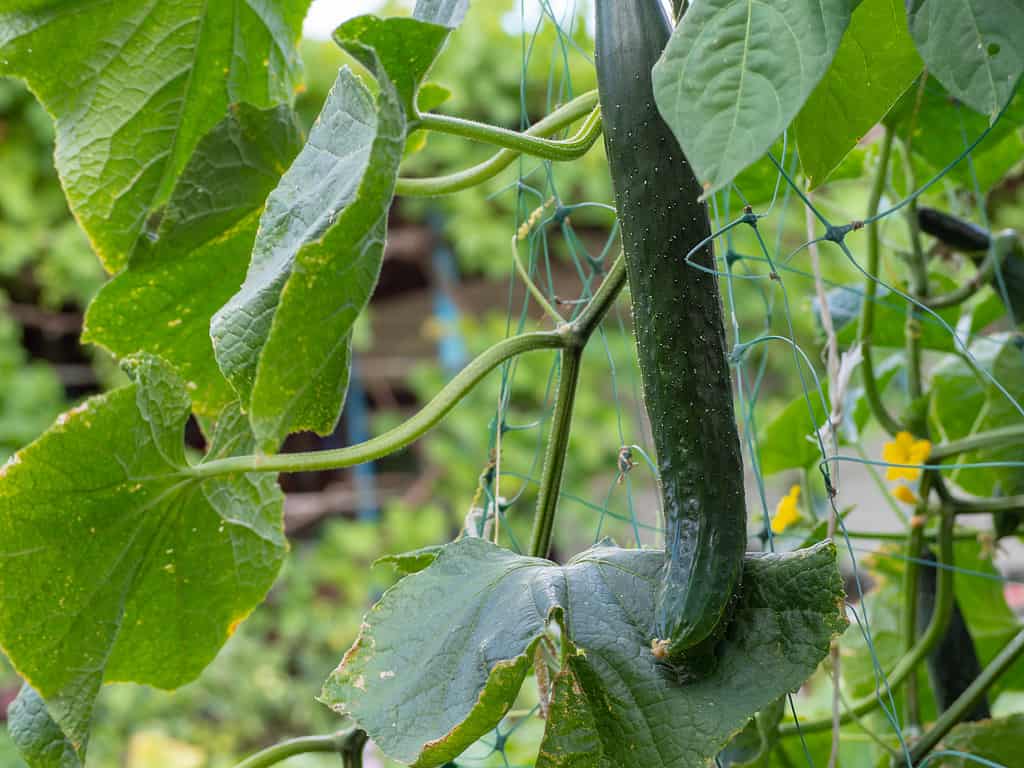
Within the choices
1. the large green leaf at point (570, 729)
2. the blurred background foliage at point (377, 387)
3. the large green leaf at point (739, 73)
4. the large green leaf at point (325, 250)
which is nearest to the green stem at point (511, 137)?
the large green leaf at point (325, 250)

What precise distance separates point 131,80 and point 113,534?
31cm

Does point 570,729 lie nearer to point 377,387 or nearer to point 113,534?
point 113,534

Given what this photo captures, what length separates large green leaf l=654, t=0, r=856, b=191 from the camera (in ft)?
1.05

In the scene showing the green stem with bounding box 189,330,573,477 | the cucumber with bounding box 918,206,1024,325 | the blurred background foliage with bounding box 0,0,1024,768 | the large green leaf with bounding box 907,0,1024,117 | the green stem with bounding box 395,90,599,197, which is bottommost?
the blurred background foliage with bounding box 0,0,1024,768

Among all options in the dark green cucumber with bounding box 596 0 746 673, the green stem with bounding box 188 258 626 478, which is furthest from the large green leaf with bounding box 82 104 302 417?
the dark green cucumber with bounding box 596 0 746 673

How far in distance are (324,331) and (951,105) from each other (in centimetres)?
57

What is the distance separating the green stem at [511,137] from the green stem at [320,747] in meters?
0.33

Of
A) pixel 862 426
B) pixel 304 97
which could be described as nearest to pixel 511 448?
pixel 304 97

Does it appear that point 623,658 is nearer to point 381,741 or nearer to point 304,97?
A: point 381,741

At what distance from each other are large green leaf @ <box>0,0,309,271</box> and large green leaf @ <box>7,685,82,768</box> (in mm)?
285

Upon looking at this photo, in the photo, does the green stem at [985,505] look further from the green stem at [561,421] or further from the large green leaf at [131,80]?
the large green leaf at [131,80]

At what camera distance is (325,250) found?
39 centimetres

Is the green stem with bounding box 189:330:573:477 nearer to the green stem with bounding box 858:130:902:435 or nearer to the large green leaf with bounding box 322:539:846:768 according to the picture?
the large green leaf with bounding box 322:539:846:768

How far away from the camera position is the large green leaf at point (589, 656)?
1.37 feet
